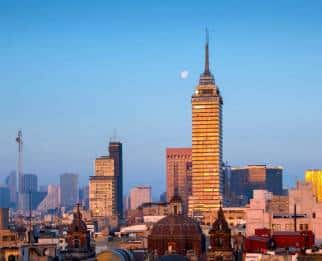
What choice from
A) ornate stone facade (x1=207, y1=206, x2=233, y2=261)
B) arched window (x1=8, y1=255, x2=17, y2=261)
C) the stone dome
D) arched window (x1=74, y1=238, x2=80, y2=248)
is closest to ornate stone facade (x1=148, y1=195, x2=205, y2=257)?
the stone dome

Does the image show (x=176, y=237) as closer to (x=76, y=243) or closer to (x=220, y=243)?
(x=76, y=243)

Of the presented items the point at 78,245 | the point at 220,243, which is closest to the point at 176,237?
the point at 78,245

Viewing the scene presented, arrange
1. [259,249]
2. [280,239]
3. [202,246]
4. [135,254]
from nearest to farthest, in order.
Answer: [135,254]
[202,246]
[259,249]
[280,239]

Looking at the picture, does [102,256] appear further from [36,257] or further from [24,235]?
[24,235]

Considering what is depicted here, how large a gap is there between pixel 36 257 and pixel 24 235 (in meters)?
54.7

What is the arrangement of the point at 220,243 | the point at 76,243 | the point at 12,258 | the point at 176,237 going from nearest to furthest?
the point at 12,258 < the point at 220,243 < the point at 76,243 < the point at 176,237

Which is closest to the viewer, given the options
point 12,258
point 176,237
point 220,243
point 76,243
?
point 12,258

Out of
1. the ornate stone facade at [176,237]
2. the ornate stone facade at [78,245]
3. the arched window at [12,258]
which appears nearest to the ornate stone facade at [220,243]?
the ornate stone facade at [78,245]

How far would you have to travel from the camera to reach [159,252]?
162500 millimetres


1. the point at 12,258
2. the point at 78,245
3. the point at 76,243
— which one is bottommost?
the point at 12,258

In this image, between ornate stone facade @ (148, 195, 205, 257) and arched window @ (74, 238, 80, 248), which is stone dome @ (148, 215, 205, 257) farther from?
arched window @ (74, 238, 80, 248)

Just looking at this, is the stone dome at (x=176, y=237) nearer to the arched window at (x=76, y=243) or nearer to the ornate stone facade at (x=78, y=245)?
the ornate stone facade at (x=78, y=245)

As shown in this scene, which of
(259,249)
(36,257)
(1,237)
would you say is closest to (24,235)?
(1,237)

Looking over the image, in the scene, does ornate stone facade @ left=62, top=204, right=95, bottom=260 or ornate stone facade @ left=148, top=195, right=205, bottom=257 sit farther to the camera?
ornate stone facade @ left=148, top=195, right=205, bottom=257
